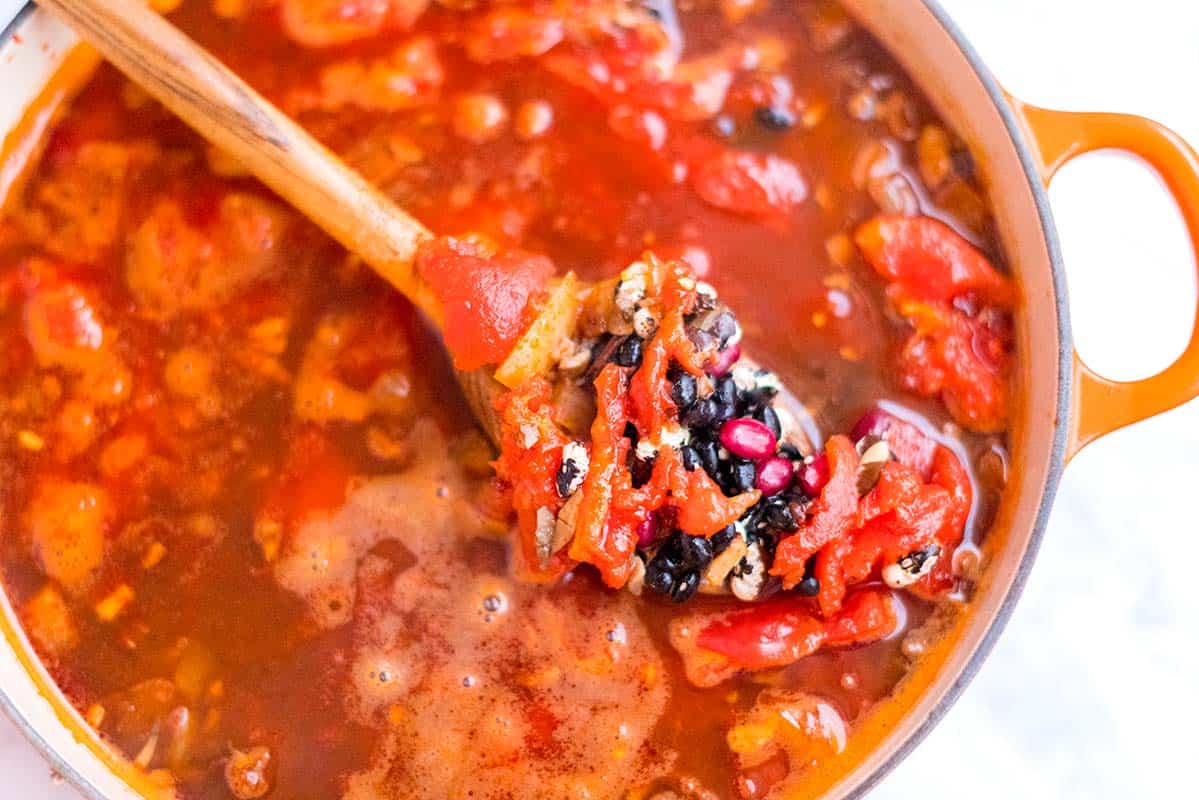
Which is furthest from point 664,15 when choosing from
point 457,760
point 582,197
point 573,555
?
point 457,760

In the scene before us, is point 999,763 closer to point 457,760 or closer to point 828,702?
point 828,702

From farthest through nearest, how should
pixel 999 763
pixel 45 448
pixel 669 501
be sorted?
pixel 999 763 → pixel 45 448 → pixel 669 501

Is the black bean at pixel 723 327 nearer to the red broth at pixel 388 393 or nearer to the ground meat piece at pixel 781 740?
the red broth at pixel 388 393

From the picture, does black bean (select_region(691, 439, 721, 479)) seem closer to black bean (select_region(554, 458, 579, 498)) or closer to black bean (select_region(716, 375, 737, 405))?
black bean (select_region(716, 375, 737, 405))

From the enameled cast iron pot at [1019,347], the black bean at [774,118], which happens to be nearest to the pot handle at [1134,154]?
the enameled cast iron pot at [1019,347]

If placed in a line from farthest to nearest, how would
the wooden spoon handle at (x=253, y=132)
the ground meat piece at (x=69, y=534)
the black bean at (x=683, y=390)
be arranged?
the ground meat piece at (x=69, y=534), the wooden spoon handle at (x=253, y=132), the black bean at (x=683, y=390)

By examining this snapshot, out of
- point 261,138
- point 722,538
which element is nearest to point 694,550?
point 722,538

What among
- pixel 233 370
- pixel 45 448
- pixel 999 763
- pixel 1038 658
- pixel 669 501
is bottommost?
pixel 999 763
